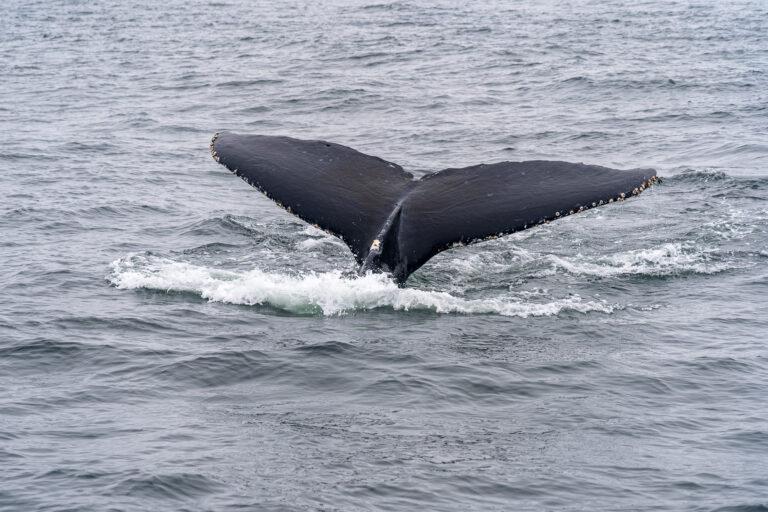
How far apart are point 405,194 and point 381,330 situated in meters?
1.33

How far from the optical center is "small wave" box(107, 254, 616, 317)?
33.7 feet

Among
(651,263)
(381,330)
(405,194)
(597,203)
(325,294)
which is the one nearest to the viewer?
(597,203)

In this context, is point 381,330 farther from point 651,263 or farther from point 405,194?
point 651,263

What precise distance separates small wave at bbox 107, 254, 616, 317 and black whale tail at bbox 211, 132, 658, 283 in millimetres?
531

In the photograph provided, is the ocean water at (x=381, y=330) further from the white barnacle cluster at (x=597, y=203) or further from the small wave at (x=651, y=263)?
the white barnacle cluster at (x=597, y=203)

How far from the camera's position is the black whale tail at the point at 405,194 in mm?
9008

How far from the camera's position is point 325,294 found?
418 inches

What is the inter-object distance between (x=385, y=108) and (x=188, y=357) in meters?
15.3

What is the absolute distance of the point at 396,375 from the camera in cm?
893

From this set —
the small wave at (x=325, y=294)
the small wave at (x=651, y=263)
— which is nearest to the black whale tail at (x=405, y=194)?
the small wave at (x=325, y=294)

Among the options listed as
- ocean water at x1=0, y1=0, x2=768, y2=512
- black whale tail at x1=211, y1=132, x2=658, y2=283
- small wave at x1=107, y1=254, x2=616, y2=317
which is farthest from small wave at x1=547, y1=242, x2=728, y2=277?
black whale tail at x1=211, y1=132, x2=658, y2=283

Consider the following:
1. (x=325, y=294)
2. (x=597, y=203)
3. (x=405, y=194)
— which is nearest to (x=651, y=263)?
(x=597, y=203)

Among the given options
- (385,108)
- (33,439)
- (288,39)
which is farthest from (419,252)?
(288,39)

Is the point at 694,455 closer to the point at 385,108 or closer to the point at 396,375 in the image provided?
the point at 396,375
